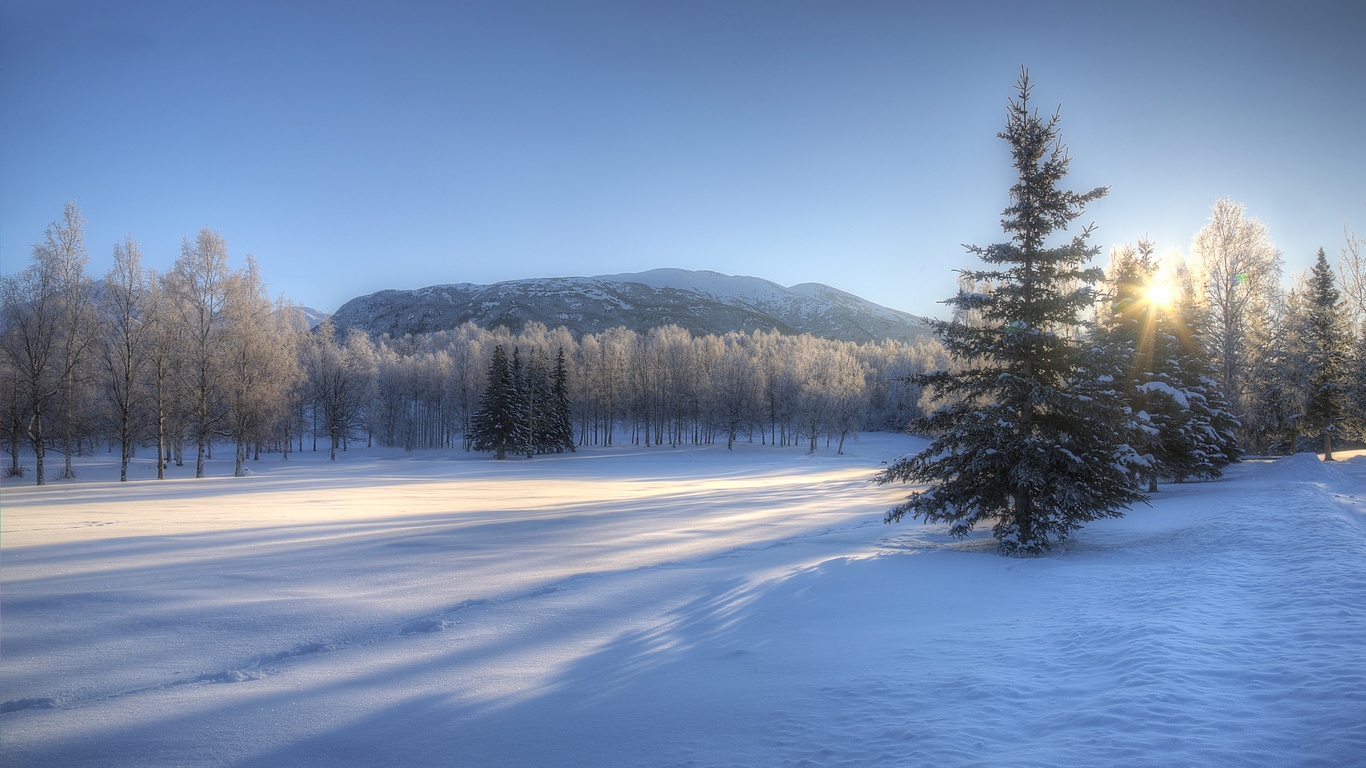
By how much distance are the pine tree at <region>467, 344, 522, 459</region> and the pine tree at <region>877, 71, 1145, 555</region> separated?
4378 cm

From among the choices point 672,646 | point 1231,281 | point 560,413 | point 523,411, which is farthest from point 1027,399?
point 560,413

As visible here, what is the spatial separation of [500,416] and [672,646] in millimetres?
47907

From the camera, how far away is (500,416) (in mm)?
51188

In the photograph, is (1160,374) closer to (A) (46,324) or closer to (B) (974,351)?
(B) (974,351)

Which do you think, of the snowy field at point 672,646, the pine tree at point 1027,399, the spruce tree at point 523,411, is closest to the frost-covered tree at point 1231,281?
the snowy field at point 672,646

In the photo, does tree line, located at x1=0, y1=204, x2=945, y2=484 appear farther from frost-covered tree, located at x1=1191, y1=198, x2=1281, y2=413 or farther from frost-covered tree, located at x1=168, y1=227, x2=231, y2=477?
frost-covered tree, located at x1=1191, y1=198, x2=1281, y2=413

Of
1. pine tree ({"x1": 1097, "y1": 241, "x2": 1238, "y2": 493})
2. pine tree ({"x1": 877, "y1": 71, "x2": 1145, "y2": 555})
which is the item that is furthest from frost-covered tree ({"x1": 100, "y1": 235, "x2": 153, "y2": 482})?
pine tree ({"x1": 1097, "y1": 241, "x2": 1238, "y2": 493})

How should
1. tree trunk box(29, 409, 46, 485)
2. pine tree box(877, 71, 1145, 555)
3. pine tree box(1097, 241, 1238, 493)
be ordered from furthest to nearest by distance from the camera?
tree trunk box(29, 409, 46, 485) < pine tree box(1097, 241, 1238, 493) < pine tree box(877, 71, 1145, 555)

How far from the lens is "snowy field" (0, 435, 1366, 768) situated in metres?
3.98

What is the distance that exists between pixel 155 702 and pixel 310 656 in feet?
4.21

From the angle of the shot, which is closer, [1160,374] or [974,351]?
[974,351]

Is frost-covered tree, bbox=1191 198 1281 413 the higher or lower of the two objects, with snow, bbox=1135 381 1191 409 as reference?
higher

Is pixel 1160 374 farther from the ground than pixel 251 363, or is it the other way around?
pixel 251 363

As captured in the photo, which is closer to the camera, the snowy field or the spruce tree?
the snowy field
